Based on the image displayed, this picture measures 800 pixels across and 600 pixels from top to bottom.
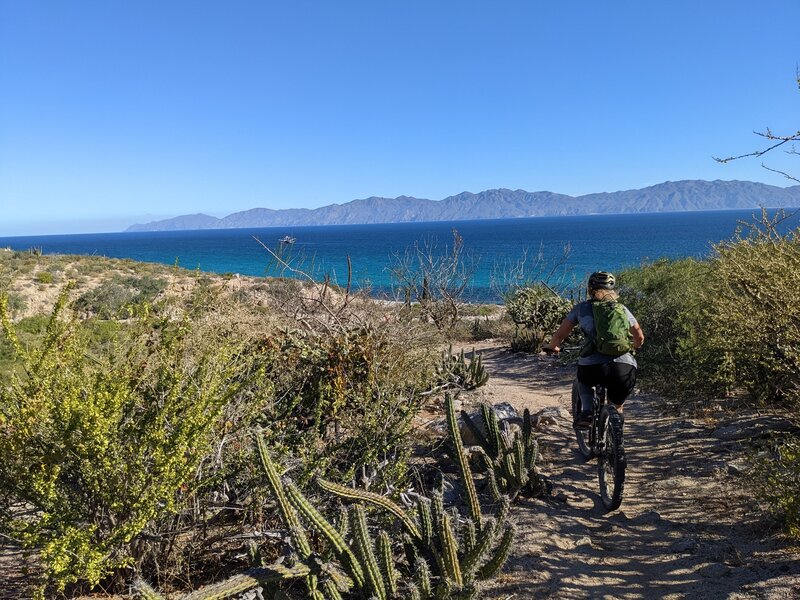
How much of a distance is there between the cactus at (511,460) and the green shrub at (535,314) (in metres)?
7.60

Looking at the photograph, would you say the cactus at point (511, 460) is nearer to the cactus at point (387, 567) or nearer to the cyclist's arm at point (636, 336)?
the cyclist's arm at point (636, 336)

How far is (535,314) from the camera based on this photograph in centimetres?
1323

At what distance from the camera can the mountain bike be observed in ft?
14.6

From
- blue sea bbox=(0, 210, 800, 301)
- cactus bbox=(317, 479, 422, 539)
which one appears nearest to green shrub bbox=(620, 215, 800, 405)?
blue sea bbox=(0, 210, 800, 301)

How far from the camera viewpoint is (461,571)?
3129mm

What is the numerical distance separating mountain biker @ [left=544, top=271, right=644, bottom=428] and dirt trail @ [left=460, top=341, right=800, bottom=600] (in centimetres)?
86

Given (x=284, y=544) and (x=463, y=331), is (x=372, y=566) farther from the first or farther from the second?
(x=463, y=331)

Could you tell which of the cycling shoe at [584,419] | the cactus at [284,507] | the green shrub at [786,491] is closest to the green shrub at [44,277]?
the cactus at [284,507]

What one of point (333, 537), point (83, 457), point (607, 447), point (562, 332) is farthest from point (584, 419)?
point (83, 457)

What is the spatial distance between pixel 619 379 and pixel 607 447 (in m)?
0.62

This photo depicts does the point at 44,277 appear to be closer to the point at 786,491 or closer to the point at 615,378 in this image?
the point at 615,378

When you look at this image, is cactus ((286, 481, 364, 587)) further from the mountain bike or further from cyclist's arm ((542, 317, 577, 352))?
cyclist's arm ((542, 317, 577, 352))

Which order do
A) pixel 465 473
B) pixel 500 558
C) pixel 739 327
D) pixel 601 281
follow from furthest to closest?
pixel 739 327 < pixel 601 281 < pixel 465 473 < pixel 500 558

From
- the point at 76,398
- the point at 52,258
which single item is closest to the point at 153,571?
the point at 76,398
